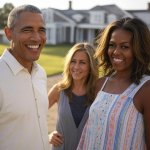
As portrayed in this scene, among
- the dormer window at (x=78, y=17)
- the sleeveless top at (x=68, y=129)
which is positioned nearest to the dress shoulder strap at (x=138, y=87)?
the sleeveless top at (x=68, y=129)

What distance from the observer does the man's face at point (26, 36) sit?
10.5 feet

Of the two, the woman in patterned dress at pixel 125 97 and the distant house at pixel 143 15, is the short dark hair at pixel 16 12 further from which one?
the distant house at pixel 143 15

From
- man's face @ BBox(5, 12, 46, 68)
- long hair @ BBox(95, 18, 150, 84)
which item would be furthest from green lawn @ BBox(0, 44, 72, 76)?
long hair @ BBox(95, 18, 150, 84)

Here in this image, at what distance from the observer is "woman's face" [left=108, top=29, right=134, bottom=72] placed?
3.10m

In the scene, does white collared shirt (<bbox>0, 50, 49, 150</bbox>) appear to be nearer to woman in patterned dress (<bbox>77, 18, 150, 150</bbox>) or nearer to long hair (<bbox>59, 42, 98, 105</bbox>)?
Answer: woman in patterned dress (<bbox>77, 18, 150, 150</bbox>)

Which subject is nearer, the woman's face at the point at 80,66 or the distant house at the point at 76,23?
the woman's face at the point at 80,66

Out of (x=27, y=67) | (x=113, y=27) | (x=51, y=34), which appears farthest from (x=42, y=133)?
(x=51, y=34)

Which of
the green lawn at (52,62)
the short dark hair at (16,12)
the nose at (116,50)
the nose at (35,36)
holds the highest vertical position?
the short dark hair at (16,12)

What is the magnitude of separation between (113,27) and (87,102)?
139 centimetres

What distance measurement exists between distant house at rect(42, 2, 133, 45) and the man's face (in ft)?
136

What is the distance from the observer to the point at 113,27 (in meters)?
3.28

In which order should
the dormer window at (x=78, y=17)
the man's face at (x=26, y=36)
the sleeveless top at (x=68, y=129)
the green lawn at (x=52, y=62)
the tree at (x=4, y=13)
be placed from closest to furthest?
the man's face at (x=26, y=36), the sleeveless top at (x=68, y=129), the green lawn at (x=52, y=62), the dormer window at (x=78, y=17), the tree at (x=4, y=13)

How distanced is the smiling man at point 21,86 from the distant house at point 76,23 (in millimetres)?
41288

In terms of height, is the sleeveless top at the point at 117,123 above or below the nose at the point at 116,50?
below
